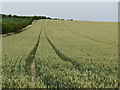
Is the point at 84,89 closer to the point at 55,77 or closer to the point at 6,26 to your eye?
the point at 55,77

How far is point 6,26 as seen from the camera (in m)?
41.6

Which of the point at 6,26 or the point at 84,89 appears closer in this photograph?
the point at 84,89

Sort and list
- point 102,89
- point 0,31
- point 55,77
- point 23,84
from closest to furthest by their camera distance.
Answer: point 102,89 → point 23,84 → point 55,77 → point 0,31

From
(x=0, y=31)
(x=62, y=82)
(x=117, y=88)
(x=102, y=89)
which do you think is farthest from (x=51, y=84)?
(x=0, y=31)

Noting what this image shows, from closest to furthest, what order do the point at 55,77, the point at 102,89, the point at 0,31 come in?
the point at 102,89 → the point at 55,77 → the point at 0,31

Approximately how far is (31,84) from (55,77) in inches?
39.6

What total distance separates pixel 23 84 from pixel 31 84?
0.32 m

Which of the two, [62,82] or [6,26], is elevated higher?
[6,26]

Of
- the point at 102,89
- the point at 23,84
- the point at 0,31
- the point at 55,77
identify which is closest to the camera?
the point at 102,89

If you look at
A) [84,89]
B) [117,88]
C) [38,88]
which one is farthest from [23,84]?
[117,88]

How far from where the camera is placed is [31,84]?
13.0 feet

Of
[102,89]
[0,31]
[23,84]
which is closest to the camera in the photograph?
[102,89]

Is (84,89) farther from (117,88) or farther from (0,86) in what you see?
(0,86)

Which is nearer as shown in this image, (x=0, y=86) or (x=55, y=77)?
(x=0, y=86)
